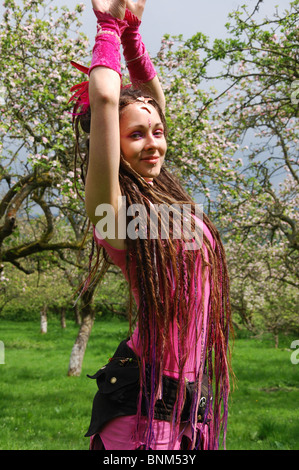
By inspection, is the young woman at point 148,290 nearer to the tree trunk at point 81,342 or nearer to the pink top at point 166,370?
the pink top at point 166,370

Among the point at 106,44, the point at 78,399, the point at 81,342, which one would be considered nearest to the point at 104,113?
the point at 106,44

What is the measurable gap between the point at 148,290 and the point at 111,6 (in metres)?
1.05

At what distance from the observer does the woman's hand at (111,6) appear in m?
1.76

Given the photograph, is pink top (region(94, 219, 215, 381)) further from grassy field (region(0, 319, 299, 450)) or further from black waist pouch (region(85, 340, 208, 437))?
grassy field (region(0, 319, 299, 450))

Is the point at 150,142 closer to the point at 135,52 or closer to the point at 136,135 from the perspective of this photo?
the point at 136,135

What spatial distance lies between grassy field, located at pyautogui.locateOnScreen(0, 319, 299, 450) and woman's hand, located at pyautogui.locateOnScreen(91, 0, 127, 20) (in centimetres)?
182

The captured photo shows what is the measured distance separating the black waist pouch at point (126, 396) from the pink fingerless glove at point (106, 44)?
1.08 meters

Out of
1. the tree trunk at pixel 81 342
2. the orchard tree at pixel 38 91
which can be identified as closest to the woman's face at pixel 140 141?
the orchard tree at pixel 38 91

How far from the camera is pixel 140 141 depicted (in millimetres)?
1989

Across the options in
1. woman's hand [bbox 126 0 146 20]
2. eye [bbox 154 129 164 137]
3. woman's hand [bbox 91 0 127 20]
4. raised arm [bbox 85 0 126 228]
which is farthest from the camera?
eye [bbox 154 129 164 137]

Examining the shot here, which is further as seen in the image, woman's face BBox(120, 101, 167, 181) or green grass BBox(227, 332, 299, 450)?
green grass BBox(227, 332, 299, 450)

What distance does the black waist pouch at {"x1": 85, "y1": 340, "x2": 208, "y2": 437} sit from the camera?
174cm

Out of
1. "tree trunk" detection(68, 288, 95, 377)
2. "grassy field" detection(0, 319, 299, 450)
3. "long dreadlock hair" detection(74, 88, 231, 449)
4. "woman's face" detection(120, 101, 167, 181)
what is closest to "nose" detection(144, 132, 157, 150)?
"woman's face" detection(120, 101, 167, 181)

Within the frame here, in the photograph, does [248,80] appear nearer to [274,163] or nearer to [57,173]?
[274,163]
